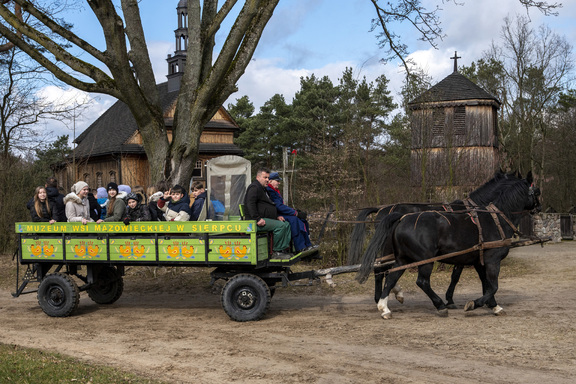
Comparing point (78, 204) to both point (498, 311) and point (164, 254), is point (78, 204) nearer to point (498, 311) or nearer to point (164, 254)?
point (164, 254)

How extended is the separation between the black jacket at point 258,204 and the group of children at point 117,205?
1197 mm

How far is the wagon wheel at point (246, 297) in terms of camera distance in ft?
26.7

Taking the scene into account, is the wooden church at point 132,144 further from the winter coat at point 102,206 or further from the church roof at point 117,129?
the winter coat at point 102,206

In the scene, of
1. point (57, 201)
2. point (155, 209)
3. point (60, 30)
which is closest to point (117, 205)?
point (155, 209)

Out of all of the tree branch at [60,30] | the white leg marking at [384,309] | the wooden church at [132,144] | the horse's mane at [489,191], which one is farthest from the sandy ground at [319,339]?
the wooden church at [132,144]

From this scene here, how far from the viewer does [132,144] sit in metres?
35.1

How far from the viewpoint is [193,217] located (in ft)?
31.0

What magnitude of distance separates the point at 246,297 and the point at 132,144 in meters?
28.7

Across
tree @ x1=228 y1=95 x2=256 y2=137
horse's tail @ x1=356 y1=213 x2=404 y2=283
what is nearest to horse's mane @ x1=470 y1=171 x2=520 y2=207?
horse's tail @ x1=356 y1=213 x2=404 y2=283

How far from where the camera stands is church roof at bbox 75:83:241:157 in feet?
115

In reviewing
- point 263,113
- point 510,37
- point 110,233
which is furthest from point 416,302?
point 263,113

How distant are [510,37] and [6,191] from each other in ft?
93.7

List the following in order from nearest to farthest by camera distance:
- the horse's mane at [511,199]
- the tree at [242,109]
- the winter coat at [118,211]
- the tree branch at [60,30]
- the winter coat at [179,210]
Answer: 1. the horse's mane at [511,199]
2. the winter coat at [118,211]
3. the winter coat at [179,210]
4. the tree branch at [60,30]
5. the tree at [242,109]

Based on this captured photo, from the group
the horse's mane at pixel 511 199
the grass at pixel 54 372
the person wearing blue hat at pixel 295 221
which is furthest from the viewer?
the horse's mane at pixel 511 199
